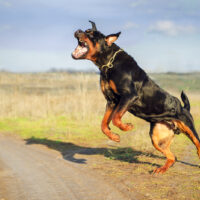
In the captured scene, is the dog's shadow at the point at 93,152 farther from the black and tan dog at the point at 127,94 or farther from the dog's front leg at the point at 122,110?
the dog's front leg at the point at 122,110

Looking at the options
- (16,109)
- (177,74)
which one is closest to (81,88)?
(16,109)

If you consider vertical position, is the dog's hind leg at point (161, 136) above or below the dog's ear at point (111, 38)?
below

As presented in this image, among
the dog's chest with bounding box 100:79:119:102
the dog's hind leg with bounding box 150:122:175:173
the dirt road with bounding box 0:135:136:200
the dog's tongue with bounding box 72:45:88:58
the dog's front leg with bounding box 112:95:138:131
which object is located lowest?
the dirt road with bounding box 0:135:136:200

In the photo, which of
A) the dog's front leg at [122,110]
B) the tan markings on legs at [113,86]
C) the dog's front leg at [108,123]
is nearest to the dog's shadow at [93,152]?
the dog's front leg at [108,123]

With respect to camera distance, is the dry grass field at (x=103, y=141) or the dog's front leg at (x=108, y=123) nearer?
the dry grass field at (x=103, y=141)

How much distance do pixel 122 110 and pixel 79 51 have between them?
1.05 metres

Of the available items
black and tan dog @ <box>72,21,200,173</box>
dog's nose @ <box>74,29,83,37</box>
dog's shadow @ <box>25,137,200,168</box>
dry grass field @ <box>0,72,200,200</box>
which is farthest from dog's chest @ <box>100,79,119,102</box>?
dog's shadow @ <box>25,137,200,168</box>

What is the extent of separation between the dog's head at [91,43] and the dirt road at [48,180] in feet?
5.85

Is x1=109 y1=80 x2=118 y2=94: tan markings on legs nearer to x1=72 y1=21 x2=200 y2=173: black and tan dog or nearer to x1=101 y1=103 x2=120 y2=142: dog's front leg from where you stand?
x1=72 y1=21 x2=200 y2=173: black and tan dog

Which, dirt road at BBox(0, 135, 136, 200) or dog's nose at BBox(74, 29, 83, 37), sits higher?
dog's nose at BBox(74, 29, 83, 37)

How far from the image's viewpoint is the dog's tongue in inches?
195

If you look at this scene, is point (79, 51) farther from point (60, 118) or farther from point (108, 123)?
point (60, 118)

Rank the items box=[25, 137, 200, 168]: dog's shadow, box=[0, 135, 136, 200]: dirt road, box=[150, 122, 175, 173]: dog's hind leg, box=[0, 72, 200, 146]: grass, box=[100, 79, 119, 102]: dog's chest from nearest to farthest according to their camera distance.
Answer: box=[0, 135, 136, 200]: dirt road → box=[100, 79, 119, 102]: dog's chest → box=[150, 122, 175, 173]: dog's hind leg → box=[25, 137, 200, 168]: dog's shadow → box=[0, 72, 200, 146]: grass

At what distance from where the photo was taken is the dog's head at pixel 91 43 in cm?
492
